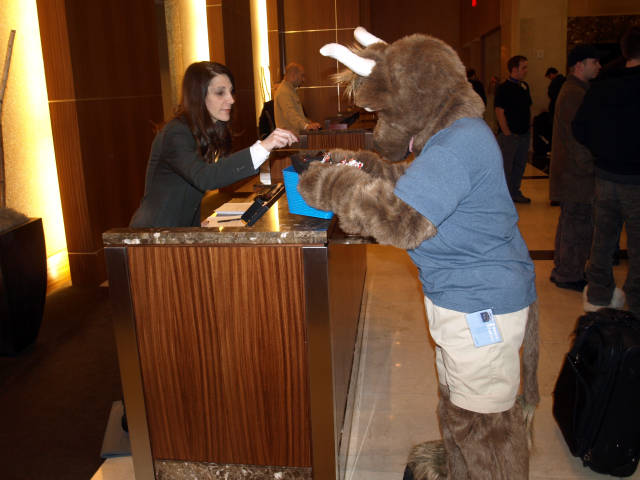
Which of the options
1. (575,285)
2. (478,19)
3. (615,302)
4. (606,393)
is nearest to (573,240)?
(575,285)

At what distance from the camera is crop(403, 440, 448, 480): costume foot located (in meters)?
1.89

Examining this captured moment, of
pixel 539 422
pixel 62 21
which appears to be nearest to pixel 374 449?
pixel 539 422

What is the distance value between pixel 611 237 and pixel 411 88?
2328 mm

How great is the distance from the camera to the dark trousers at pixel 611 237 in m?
3.02

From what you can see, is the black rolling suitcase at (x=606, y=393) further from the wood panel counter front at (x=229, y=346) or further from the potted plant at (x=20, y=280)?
the potted plant at (x=20, y=280)

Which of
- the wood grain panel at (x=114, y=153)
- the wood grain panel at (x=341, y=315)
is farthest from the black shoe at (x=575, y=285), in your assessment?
the wood grain panel at (x=114, y=153)

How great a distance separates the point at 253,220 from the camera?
70.6 inches

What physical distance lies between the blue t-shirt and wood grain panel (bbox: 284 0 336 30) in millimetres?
9461

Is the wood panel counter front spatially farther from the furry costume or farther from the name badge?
the name badge

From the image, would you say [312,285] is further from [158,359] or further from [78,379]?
[78,379]

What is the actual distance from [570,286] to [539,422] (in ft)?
5.55

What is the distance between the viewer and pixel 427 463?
76.0 inches

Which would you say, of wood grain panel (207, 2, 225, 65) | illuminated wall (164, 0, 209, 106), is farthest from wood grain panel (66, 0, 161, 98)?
wood grain panel (207, 2, 225, 65)

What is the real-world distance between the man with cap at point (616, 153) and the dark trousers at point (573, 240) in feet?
1.55
